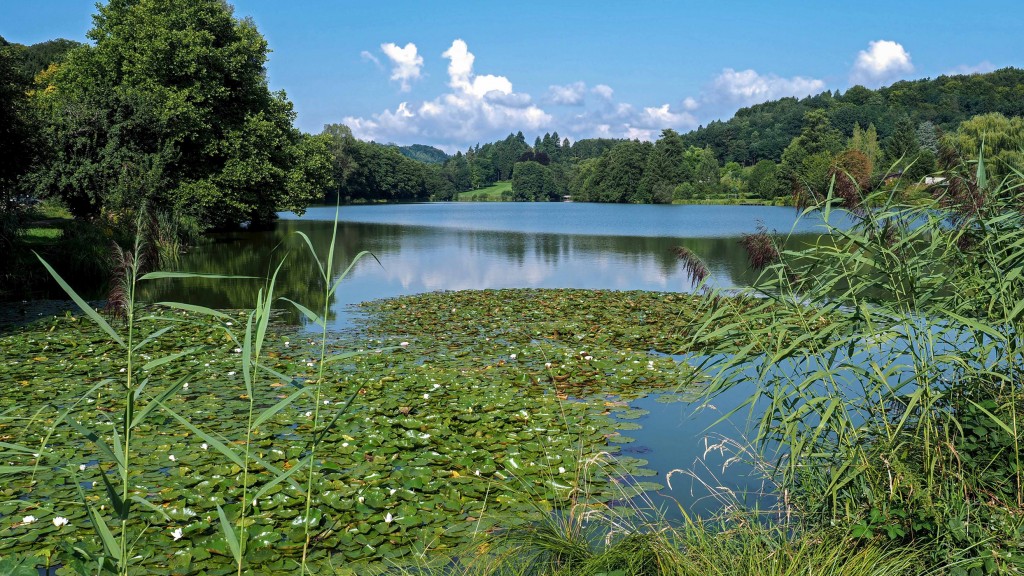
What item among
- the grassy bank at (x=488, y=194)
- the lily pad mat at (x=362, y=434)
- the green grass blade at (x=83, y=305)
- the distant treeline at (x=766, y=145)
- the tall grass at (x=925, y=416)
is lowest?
the lily pad mat at (x=362, y=434)

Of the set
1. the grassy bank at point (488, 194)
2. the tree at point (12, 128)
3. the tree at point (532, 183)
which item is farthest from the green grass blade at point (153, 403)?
the tree at point (532, 183)

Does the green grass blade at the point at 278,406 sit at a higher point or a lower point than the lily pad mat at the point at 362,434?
higher

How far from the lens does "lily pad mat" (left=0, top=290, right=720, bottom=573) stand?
4508mm

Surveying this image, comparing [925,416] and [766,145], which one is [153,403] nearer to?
[925,416]

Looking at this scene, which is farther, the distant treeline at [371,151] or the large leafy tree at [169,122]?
the large leafy tree at [169,122]

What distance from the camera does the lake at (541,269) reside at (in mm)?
6176

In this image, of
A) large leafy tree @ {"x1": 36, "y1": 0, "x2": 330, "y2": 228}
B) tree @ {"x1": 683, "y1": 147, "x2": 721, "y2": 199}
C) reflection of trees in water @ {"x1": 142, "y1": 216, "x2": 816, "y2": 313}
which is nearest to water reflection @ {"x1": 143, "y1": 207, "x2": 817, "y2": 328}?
reflection of trees in water @ {"x1": 142, "y1": 216, "x2": 816, "y2": 313}

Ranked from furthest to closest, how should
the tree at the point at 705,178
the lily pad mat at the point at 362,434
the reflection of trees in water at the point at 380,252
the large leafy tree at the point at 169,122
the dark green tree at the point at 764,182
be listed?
the tree at the point at 705,178
the dark green tree at the point at 764,182
the large leafy tree at the point at 169,122
the reflection of trees in water at the point at 380,252
the lily pad mat at the point at 362,434

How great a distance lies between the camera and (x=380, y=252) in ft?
84.3

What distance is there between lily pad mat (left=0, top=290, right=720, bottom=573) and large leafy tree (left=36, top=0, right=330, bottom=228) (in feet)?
51.0

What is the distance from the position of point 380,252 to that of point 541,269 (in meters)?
7.50

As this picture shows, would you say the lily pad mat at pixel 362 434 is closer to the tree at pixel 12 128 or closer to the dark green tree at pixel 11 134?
the dark green tree at pixel 11 134

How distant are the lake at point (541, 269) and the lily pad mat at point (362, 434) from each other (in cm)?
48

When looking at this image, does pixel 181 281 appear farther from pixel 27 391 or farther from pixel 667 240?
pixel 667 240
